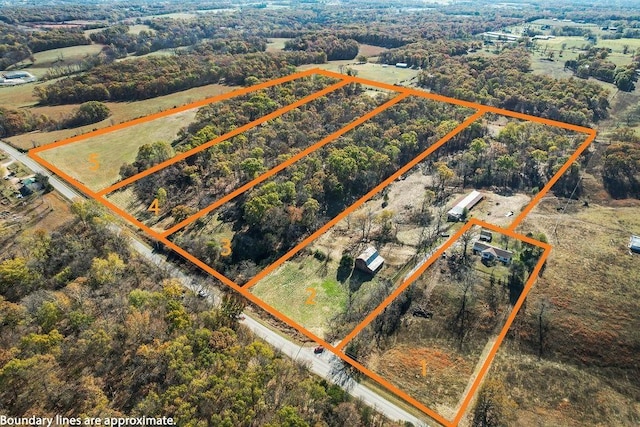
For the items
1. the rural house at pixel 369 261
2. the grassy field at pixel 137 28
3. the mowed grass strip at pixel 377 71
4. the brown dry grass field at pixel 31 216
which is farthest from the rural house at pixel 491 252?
the grassy field at pixel 137 28

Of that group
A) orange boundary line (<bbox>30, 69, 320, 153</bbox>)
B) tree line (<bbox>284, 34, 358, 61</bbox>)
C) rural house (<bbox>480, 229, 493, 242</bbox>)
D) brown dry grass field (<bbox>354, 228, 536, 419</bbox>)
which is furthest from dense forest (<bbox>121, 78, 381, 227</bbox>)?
tree line (<bbox>284, 34, 358, 61</bbox>)

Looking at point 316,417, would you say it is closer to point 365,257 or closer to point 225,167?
point 365,257

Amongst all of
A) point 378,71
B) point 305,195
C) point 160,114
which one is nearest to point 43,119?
point 160,114

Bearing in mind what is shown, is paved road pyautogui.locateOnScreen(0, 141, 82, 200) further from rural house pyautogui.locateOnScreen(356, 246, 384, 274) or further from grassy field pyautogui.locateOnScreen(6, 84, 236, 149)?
rural house pyautogui.locateOnScreen(356, 246, 384, 274)

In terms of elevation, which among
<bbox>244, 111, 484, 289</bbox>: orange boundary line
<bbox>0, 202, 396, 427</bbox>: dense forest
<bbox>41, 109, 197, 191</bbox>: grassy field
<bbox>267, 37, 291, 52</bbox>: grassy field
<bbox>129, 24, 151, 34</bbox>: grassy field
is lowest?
<bbox>267, 37, 291, 52</bbox>: grassy field

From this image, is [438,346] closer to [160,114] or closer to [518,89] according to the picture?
[160,114]

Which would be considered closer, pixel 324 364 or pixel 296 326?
pixel 324 364

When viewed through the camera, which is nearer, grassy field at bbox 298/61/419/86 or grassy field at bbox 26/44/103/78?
grassy field at bbox 298/61/419/86

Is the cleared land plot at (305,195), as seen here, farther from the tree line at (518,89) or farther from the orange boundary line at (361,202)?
the tree line at (518,89)
